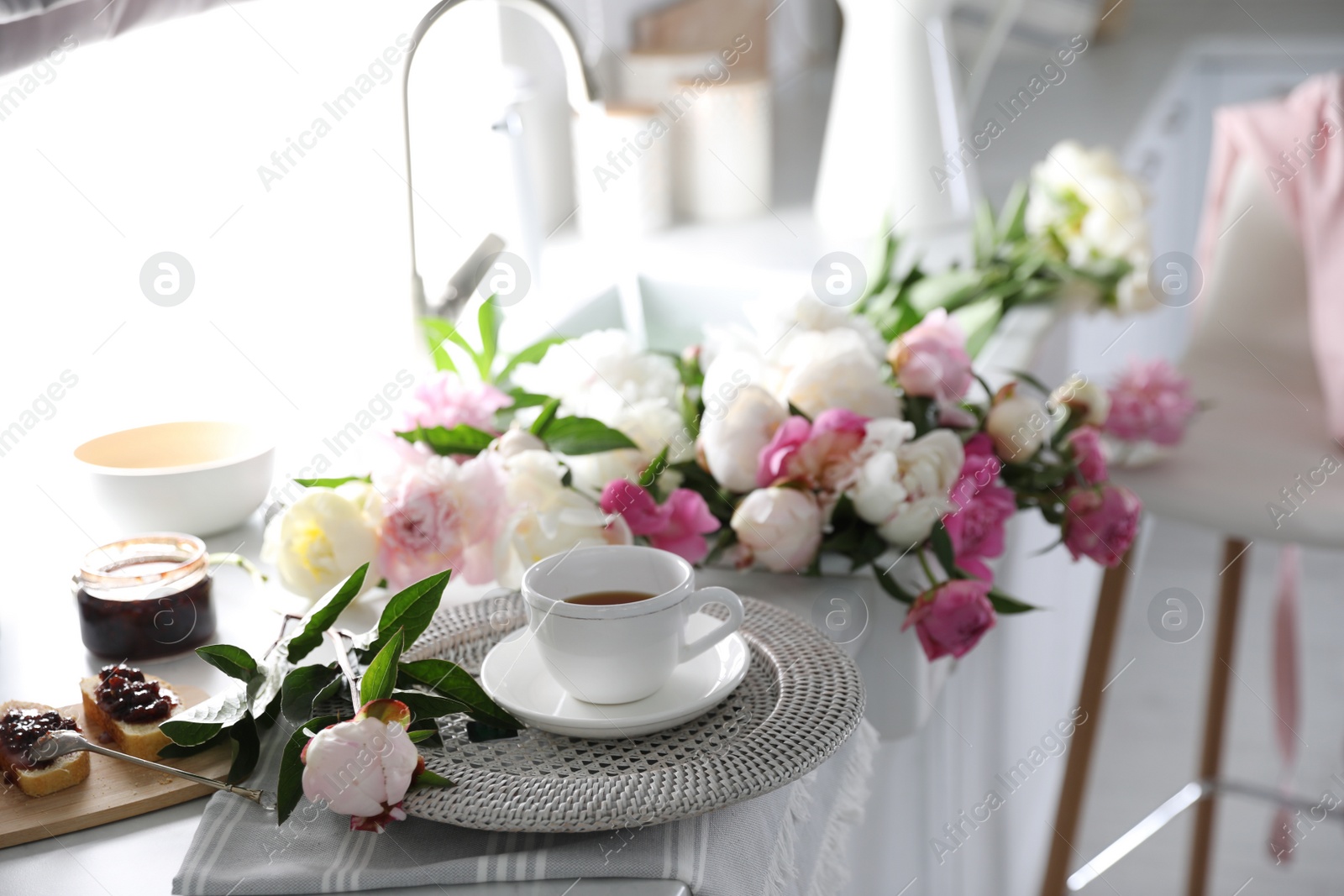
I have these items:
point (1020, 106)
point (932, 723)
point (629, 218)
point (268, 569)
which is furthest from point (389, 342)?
point (1020, 106)

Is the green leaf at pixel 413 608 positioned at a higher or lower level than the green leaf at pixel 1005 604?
higher

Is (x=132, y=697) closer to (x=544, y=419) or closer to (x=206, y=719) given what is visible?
(x=206, y=719)

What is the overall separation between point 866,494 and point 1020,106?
6.60 ft

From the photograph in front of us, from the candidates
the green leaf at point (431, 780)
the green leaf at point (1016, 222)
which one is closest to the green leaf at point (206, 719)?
the green leaf at point (431, 780)

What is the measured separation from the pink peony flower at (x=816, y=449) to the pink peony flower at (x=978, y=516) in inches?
3.0

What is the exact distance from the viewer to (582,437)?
2.71ft

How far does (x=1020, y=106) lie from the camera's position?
2521mm

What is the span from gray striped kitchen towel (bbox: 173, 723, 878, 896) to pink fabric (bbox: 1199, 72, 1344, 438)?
3.54ft

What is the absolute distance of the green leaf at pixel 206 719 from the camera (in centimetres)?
58

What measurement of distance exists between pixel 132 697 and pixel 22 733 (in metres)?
0.05

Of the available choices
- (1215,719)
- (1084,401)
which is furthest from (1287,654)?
(1084,401)

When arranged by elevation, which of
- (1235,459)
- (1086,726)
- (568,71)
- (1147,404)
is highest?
(568,71)

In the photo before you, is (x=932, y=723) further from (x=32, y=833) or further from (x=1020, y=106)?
(x=1020, y=106)

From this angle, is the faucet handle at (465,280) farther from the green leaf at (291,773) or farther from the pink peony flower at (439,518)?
the green leaf at (291,773)
